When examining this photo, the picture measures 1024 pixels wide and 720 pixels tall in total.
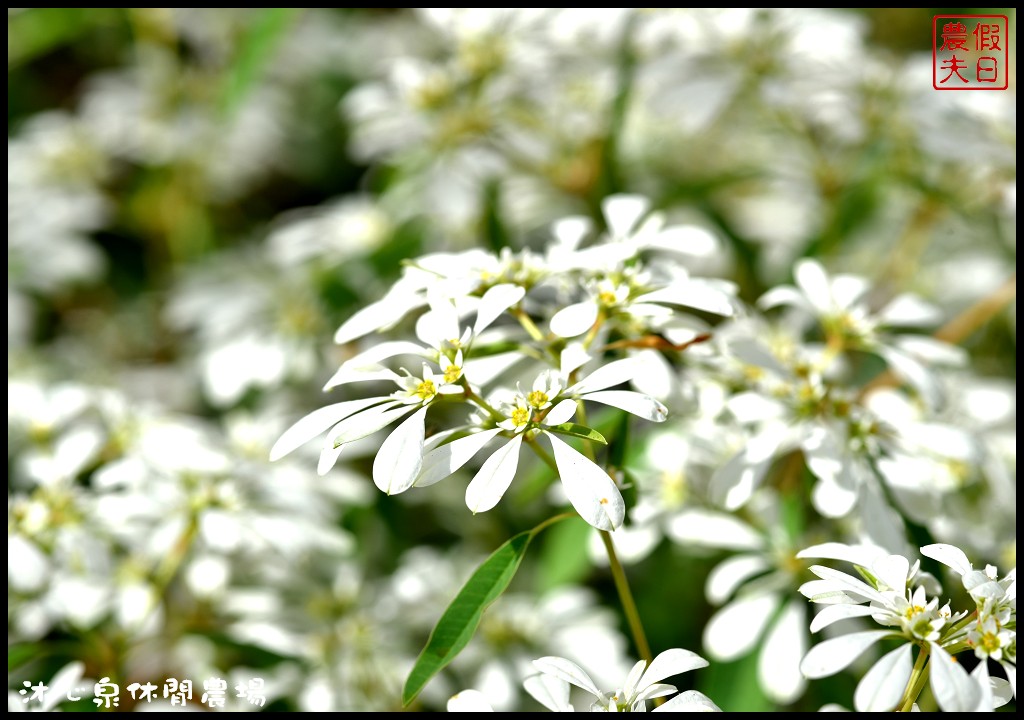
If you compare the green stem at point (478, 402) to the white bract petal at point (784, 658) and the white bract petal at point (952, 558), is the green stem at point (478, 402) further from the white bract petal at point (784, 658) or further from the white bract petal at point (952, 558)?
the white bract petal at point (784, 658)

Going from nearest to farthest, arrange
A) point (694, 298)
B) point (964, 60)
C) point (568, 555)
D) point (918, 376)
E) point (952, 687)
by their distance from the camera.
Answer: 1. point (952, 687)
2. point (694, 298)
3. point (918, 376)
4. point (568, 555)
5. point (964, 60)

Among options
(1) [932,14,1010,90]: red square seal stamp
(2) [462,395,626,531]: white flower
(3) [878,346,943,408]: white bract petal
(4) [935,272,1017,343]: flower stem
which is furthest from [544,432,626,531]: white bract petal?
(1) [932,14,1010,90]: red square seal stamp

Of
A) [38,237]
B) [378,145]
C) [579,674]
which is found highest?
[378,145]

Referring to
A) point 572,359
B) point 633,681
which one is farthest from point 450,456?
point 633,681

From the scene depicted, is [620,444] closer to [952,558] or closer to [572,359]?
[572,359]

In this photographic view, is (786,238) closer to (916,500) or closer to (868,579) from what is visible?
(916,500)

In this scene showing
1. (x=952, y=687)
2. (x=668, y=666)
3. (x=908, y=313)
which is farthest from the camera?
(x=908, y=313)

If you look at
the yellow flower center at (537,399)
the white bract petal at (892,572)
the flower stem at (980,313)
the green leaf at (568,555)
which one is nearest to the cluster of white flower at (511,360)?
the yellow flower center at (537,399)

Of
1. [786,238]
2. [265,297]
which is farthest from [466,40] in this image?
[786,238]
